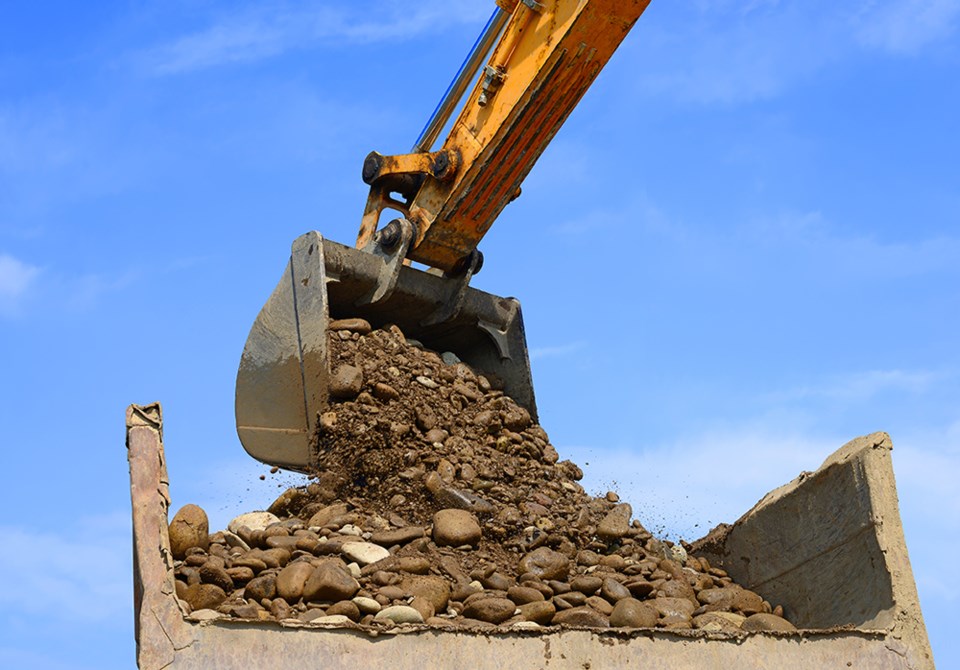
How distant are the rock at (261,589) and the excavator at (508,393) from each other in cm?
Answer: 40

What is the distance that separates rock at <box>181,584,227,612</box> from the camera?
13.8 ft

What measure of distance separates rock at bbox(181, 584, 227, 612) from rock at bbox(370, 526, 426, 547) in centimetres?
75

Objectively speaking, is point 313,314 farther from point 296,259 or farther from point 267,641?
point 267,641

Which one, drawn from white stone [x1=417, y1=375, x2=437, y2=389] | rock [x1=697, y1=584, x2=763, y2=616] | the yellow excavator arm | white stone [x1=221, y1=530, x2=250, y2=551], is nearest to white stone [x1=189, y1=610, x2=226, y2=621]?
white stone [x1=221, y1=530, x2=250, y2=551]

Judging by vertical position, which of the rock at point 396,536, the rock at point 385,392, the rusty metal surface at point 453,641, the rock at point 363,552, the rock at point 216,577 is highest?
the rock at point 385,392

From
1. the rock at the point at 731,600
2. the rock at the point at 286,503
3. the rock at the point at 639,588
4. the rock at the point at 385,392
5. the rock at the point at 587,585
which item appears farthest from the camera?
the rock at the point at 385,392

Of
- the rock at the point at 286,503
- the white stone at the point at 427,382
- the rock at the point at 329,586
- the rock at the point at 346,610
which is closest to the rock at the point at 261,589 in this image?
the rock at the point at 329,586

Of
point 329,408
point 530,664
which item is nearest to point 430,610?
point 530,664

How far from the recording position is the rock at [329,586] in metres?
4.17

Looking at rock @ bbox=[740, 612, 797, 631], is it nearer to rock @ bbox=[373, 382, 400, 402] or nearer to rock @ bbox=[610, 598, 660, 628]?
rock @ bbox=[610, 598, 660, 628]

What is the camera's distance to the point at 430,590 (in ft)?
14.2

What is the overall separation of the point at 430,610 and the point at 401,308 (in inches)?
108

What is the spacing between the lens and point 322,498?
18.6 feet

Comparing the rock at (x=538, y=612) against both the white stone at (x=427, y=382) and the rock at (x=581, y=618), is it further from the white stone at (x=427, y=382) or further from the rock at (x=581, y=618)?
the white stone at (x=427, y=382)
